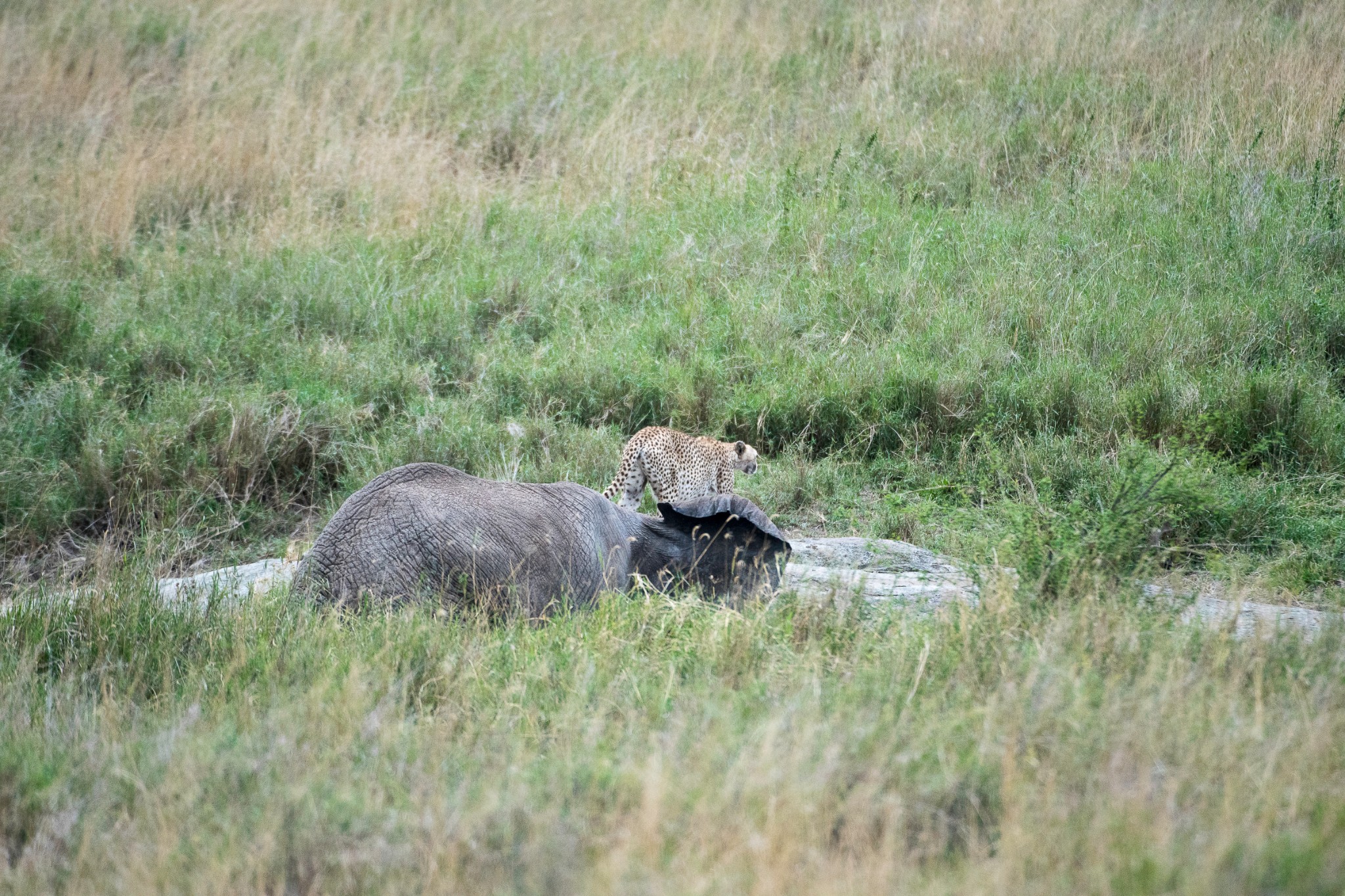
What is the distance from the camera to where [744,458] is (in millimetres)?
7352

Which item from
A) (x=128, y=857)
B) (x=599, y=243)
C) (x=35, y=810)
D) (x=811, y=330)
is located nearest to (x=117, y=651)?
(x=35, y=810)

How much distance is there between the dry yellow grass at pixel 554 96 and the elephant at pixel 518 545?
552 cm

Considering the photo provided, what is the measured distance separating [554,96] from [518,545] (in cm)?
794

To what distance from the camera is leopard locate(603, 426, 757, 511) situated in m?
7.30

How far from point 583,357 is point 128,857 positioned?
576 centimetres

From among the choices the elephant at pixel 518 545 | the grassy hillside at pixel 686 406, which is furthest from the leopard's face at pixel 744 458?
the elephant at pixel 518 545

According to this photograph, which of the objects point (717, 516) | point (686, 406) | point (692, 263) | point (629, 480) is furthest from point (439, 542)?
point (692, 263)

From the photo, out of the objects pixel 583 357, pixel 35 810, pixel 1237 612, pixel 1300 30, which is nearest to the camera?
pixel 35 810

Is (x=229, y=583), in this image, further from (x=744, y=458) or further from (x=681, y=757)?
(x=744, y=458)

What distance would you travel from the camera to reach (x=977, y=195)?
33.7ft

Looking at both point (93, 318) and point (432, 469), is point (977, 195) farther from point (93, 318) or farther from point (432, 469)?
point (93, 318)

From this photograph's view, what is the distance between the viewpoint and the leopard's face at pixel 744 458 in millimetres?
7344

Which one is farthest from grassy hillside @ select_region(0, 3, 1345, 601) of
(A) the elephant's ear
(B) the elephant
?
(B) the elephant

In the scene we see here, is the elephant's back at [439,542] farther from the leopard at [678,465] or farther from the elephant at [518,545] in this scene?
the leopard at [678,465]
